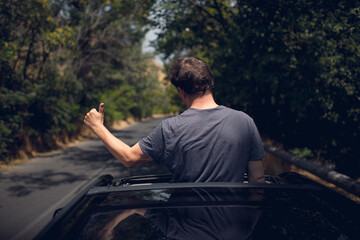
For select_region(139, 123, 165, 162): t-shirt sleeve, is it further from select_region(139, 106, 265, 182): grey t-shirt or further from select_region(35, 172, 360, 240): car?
select_region(35, 172, 360, 240): car

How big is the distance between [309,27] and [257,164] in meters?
6.23

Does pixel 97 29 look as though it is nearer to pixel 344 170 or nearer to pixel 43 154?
pixel 43 154

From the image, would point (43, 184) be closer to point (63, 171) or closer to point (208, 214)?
point (63, 171)

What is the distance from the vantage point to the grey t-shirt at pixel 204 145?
6.56 ft

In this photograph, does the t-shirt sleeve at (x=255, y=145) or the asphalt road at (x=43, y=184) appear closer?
the t-shirt sleeve at (x=255, y=145)

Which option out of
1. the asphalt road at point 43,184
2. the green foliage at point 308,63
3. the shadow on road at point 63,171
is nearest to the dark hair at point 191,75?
the asphalt road at point 43,184

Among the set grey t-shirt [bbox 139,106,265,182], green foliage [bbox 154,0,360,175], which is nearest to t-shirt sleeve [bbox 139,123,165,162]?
grey t-shirt [bbox 139,106,265,182]

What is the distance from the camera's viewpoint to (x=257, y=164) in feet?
7.16

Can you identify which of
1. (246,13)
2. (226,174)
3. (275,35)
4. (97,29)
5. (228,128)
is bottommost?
(226,174)

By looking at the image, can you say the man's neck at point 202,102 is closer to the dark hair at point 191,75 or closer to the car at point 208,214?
the dark hair at point 191,75

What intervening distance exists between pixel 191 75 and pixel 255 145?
604 millimetres

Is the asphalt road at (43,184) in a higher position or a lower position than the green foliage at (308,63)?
lower

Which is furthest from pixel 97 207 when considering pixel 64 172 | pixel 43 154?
pixel 43 154

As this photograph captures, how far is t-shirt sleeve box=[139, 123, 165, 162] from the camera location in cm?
207
